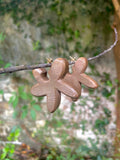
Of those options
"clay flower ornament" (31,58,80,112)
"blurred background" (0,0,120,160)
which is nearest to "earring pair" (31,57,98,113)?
"clay flower ornament" (31,58,80,112)

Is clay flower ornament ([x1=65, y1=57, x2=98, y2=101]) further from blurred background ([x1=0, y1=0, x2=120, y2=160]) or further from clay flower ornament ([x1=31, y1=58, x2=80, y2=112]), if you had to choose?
blurred background ([x1=0, y1=0, x2=120, y2=160])

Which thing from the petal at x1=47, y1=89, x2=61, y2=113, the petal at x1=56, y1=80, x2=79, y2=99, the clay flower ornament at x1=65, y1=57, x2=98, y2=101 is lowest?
the petal at x1=47, y1=89, x2=61, y2=113

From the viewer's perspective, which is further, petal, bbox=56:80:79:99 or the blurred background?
the blurred background

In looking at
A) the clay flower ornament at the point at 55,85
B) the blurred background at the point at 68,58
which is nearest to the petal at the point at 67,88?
the clay flower ornament at the point at 55,85

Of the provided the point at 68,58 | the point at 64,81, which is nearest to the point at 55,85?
the point at 64,81

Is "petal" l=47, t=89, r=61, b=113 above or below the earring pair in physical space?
below

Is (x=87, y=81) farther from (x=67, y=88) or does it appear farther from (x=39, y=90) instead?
(x=39, y=90)

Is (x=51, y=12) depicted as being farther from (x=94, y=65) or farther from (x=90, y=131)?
(x=90, y=131)
